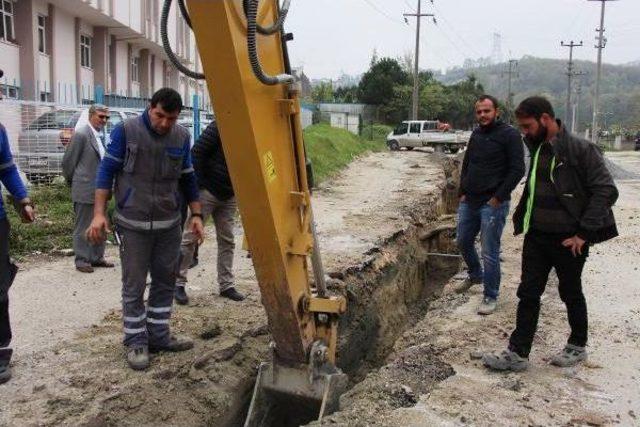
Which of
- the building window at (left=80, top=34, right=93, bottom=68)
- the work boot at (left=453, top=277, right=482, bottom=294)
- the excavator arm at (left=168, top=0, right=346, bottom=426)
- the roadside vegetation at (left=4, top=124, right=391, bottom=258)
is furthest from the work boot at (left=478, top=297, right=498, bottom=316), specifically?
the building window at (left=80, top=34, right=93, bottom=68)

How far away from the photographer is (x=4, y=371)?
4.15 metres

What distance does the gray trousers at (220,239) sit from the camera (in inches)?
220

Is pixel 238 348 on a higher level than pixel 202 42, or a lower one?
lower

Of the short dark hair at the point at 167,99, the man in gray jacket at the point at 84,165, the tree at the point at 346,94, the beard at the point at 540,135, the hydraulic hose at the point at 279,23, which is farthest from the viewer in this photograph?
the tree at the point at 346,94

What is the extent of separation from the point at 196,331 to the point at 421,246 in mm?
6037

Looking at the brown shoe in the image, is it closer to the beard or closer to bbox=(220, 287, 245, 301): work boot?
bbox=(220, 287, 245, 301): work boot

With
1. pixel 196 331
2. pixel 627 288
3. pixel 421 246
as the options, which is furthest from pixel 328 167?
pixel 196 331

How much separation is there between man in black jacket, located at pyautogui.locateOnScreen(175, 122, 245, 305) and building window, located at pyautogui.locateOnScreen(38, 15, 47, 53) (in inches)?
656

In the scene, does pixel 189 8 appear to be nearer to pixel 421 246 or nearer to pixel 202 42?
pixel 202 42

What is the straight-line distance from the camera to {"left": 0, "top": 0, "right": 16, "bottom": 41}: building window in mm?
17688

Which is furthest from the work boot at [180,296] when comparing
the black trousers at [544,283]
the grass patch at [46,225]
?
the black trousers at [544,283]

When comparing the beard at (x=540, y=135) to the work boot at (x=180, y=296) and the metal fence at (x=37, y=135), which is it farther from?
the metal fence at (x=37, y=135)

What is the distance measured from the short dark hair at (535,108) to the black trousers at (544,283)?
2.69ft

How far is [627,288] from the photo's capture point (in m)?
6.65
